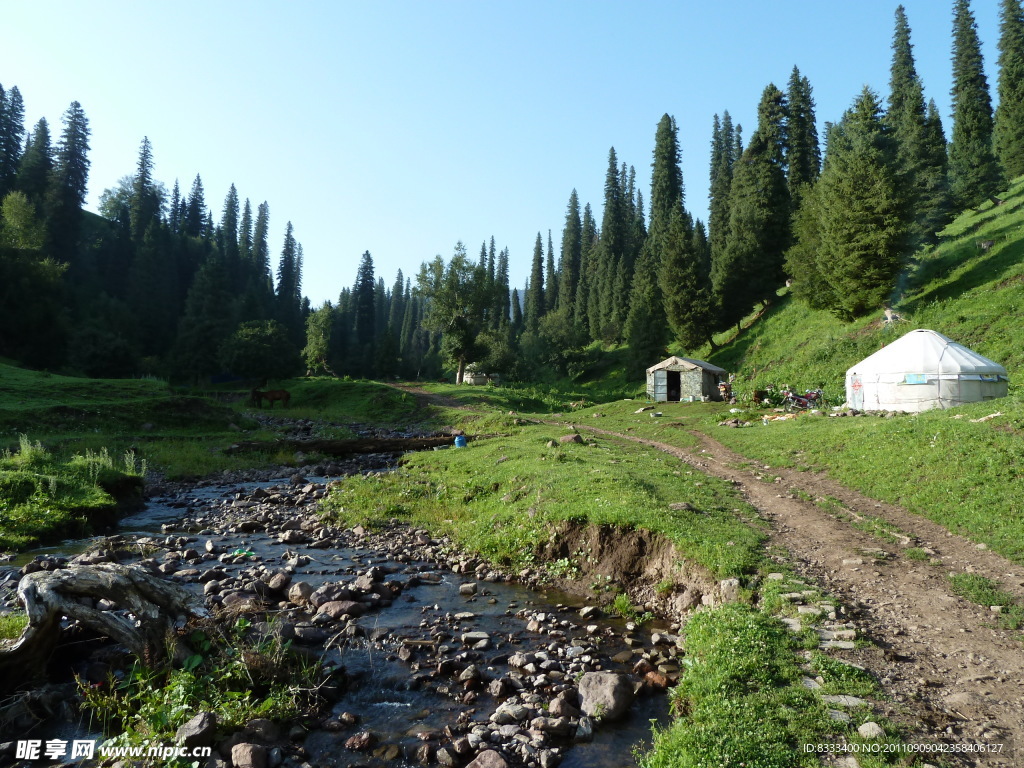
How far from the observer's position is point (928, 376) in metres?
23.6

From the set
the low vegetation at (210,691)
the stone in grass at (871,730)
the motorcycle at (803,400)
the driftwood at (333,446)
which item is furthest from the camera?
the motorcycle at (803,400)

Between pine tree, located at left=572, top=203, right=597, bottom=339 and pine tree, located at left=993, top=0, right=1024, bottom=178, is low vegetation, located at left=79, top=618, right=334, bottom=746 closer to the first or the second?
pine tree, located at left=993, top=0, right=1024, bottom=178

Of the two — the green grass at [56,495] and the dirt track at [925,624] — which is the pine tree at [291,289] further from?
the dirt track at [925,624]

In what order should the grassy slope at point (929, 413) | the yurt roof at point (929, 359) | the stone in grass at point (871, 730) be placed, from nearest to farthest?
the stone in grass at point (871, 730), the grassy slope at point (929, 413), the yurt roof at point (929, 359)

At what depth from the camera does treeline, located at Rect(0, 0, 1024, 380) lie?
41.5 metres

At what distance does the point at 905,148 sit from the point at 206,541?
6106cm

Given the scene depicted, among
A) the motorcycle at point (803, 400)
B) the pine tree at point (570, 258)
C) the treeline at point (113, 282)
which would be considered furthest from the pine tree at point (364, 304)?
the motorcycle at point (803, 400)

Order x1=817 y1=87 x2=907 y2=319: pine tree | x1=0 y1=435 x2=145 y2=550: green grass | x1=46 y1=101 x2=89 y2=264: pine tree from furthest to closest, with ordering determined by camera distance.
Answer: x1=46 y1=101 x2=89 y2=264: pine tree → x1=817 y1=87 x2=907 y2=319: pine tree → x1=0 y1=435 x2=145 y2=550: green grass

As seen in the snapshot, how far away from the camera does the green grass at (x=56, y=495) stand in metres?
12.9

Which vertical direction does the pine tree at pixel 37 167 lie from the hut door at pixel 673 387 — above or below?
above

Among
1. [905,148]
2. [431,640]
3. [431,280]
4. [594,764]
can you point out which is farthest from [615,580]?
[431,280]

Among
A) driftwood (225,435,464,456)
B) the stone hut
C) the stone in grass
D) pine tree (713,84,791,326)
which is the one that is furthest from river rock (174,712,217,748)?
pine tree (713,84,791,326)

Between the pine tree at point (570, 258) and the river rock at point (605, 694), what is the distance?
327ft

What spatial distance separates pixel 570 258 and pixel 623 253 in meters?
20.1
